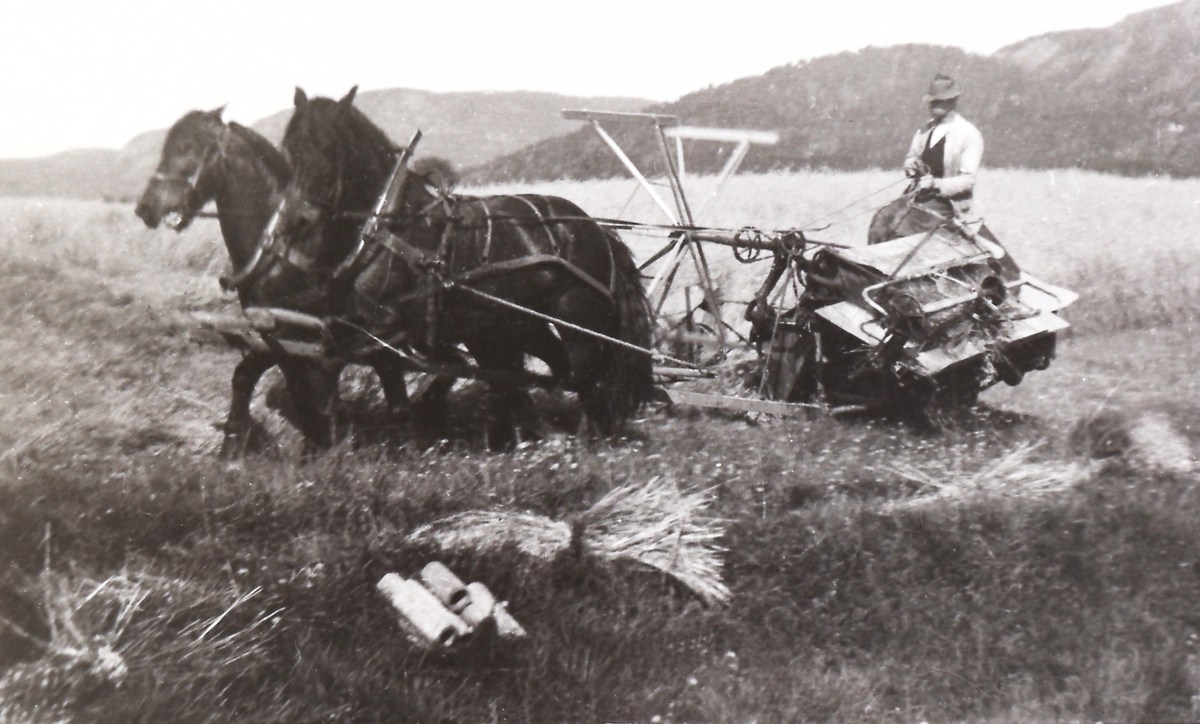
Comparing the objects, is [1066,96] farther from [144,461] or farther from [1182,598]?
[144,461]

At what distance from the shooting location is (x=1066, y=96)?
15.9 feet

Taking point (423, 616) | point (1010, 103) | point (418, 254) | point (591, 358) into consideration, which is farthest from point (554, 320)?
point (1010, 103)

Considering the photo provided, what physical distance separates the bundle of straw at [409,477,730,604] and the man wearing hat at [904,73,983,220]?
7.28ft

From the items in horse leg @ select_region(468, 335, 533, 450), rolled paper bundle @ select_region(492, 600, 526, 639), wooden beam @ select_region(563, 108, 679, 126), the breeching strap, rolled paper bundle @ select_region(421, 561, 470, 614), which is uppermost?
wooden beam @ select_region(563, 108, 679, 126)

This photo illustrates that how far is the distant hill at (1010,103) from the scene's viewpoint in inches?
170

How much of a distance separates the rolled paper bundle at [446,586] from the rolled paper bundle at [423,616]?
0.13 ft

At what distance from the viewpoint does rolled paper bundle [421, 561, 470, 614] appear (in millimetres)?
3420

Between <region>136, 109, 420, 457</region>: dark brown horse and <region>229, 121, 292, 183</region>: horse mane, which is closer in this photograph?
<region>136, 109, 420, 457</region>: dark brown horse

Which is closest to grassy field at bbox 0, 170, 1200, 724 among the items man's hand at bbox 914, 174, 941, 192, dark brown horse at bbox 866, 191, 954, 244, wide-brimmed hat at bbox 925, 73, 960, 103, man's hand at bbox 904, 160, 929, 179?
dark brown horse at bbox 866, 191, 954, 244

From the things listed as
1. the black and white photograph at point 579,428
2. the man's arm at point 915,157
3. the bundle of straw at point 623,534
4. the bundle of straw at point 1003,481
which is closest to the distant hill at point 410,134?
the black and white photograph at point 579,428

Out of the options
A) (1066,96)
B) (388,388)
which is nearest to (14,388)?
(388,388)

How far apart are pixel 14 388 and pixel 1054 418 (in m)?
4.82

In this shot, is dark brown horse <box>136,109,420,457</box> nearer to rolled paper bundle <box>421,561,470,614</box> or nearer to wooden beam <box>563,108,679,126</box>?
rolled paper bundle <box>421,561,470,614</box>

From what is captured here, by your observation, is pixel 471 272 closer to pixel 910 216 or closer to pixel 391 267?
pixel 391 267
